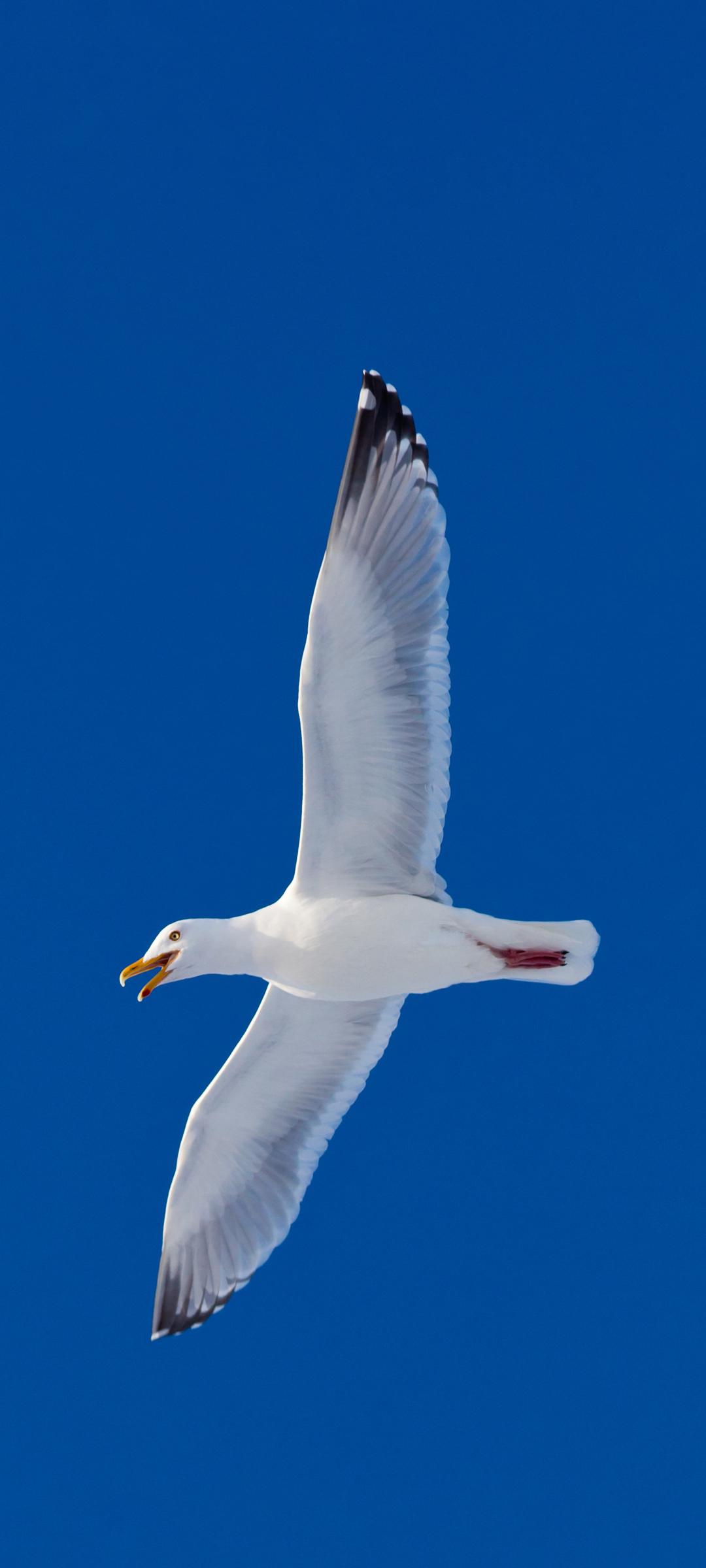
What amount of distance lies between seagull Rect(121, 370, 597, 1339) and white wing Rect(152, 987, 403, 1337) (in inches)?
0.5

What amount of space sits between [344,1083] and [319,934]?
143 centimetres

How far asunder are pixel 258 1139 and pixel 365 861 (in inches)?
77.6

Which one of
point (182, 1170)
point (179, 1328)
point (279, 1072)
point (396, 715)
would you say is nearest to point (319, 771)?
point (396, 715)

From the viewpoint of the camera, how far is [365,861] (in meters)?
8.95

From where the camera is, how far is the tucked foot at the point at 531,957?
8.62m

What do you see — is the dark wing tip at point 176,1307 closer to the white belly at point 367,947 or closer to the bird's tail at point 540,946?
the white belly at point 367,947

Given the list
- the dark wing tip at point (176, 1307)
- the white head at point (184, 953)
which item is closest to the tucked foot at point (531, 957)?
the white head at point (184, 953)

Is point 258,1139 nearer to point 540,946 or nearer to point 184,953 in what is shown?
point 184,953

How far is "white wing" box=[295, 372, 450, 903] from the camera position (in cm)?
831

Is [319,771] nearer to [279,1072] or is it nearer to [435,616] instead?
[435,616]

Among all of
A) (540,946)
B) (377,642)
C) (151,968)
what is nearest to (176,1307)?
(151,968)

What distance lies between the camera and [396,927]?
8.77m

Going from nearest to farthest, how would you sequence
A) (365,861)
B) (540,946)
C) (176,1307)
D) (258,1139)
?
(540,946) → (365,861) → (258,1139) → (176,1307)

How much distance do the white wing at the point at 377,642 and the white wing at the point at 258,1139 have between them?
1342 mm
